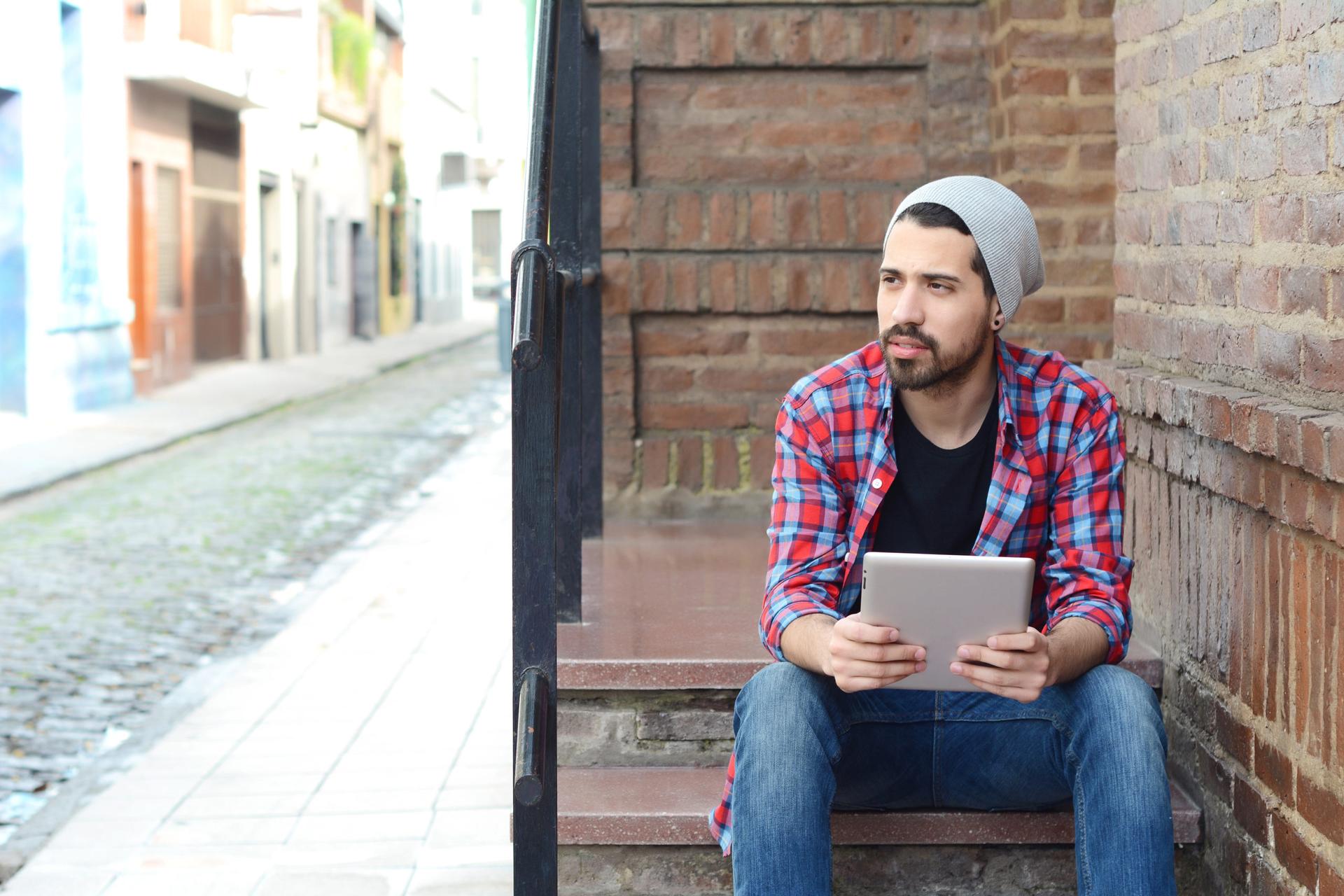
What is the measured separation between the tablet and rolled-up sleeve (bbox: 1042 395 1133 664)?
0.26 m

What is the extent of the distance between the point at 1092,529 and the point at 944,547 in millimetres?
229

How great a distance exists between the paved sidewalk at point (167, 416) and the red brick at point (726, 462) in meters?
6.97

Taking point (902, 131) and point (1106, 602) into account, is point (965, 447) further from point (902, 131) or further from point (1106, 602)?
point (902, 131)

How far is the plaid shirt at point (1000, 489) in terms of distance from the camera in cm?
264

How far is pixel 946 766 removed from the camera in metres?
2.68

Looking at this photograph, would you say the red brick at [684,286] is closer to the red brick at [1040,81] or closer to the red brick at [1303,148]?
the red brick at [1040,81]

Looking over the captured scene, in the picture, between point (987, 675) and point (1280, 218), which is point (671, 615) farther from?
point (1280, 218)

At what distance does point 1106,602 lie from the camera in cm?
259

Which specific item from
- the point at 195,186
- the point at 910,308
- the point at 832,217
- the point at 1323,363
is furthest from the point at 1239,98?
the point at 195,186

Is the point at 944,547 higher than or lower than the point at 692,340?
lower

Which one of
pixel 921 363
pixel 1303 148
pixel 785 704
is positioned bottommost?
pixel 785 704

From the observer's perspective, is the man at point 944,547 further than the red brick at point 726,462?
No

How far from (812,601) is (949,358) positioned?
1.40 feet

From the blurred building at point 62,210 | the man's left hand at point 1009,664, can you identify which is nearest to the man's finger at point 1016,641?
the man's left hand at point 1009,664
